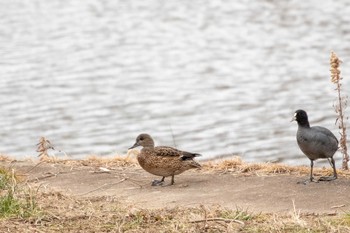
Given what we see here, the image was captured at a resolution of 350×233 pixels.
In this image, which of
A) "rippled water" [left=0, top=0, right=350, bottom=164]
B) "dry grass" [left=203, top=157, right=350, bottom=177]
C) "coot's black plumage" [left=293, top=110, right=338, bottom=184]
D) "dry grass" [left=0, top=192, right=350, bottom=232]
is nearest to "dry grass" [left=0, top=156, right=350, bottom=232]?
"dry grass" [left=0, top=192, right=350, bottom=232]

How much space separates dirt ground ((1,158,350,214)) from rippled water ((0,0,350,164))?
4.35 meters

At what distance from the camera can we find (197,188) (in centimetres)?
1062

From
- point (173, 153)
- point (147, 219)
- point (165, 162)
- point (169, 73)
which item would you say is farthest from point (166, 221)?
point (169, 73)

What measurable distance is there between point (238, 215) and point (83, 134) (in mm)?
10104

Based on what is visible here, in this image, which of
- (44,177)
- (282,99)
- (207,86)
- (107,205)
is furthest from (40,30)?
(107,205)

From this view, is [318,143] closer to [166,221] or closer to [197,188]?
[197,188]

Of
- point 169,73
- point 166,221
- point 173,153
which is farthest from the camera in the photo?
point 169,73

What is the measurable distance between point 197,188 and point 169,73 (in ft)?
44.5

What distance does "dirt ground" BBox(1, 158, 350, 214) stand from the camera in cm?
966

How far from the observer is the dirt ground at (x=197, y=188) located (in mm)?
9664

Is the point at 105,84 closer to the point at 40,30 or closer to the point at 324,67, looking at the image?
the point at 324,67

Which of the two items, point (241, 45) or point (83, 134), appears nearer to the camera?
point (83, 134)

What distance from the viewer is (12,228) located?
8367 millimetres

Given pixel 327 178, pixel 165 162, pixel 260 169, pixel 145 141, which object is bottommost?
pixel 327 178
